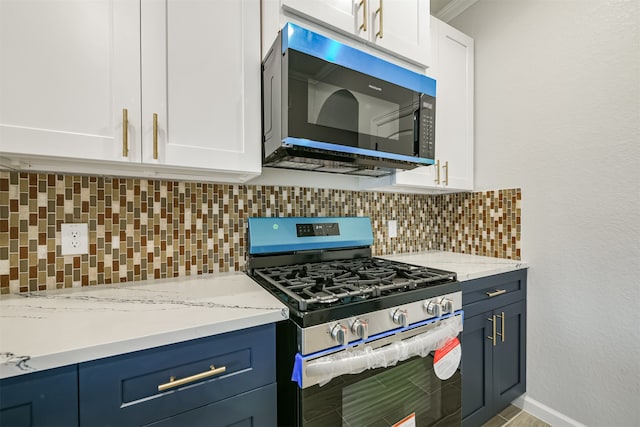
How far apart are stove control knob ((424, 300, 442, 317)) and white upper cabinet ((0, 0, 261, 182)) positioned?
2.97 ft

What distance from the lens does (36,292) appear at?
106 cm

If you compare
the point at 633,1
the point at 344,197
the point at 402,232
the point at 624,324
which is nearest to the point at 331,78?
the point at 344,197

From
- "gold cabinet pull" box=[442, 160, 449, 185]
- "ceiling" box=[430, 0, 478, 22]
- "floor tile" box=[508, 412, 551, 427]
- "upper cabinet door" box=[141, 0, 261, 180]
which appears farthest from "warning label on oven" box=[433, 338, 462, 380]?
"ceiling" box=[430, 0, 478, 22]

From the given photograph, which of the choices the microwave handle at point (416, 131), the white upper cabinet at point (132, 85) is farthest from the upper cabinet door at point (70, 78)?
the microwave handle at point (416, 131)

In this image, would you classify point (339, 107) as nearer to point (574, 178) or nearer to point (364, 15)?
point (364, 15)

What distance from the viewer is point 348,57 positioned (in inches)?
45.3

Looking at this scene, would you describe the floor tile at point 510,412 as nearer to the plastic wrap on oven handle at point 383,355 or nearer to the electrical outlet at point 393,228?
the plastic wrap on oven handle at point 383,355

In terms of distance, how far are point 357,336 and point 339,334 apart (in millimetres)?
88

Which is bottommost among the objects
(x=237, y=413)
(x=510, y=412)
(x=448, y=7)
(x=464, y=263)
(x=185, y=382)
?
(x=510, y=412)

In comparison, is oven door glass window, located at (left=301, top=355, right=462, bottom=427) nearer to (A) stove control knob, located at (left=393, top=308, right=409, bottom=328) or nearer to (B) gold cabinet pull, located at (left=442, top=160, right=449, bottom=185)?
(A) stove control knob, located at (left=393, top=308, right=409, bottom=328)

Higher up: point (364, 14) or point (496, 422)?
point (364, 14)

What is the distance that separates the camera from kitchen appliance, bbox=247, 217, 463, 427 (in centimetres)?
91

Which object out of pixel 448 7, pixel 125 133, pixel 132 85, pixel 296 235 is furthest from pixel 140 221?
pixel 448 7

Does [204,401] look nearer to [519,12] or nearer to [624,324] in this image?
[624,324]
